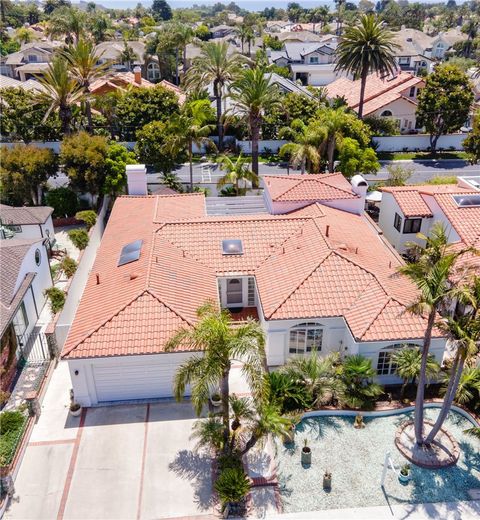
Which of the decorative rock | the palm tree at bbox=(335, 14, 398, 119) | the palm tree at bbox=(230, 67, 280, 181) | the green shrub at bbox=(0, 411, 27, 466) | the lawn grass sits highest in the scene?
the palm tree at bbox=(335, 14, 398, 119)

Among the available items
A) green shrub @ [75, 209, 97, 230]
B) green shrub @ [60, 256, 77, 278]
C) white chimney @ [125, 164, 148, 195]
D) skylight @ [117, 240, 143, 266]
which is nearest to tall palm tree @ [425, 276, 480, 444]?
skylight @ [117, 240, 143, 266]

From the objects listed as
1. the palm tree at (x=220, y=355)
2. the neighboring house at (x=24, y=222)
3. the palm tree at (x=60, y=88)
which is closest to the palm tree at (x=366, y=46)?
the palm tree at (x=60, y=88)

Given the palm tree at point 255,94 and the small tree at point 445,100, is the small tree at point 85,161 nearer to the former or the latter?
the palm tree at point 255,94

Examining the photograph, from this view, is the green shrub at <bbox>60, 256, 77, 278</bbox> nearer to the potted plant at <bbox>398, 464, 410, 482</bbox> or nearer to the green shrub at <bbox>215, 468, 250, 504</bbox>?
the green shrub at <bbox>215, 468, 250, 504</bbox>

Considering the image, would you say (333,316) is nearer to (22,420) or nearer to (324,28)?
(22,420)

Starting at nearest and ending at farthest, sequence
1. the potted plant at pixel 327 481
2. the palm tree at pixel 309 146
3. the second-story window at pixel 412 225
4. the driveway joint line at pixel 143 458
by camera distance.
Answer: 1. the driveway joint line at pixel 143 458
2. the potted plant at pixel 327 481
3. the second-story window at pixel 412 225
4. the palm tree at pixel 309 146

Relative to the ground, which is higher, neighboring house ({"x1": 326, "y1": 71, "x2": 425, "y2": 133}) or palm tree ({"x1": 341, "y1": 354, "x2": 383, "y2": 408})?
neighboring house ({"x1": 326, "y1": 71, "x2": 425, "y2": 133})

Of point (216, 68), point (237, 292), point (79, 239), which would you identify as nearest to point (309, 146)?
point (237, 292)
